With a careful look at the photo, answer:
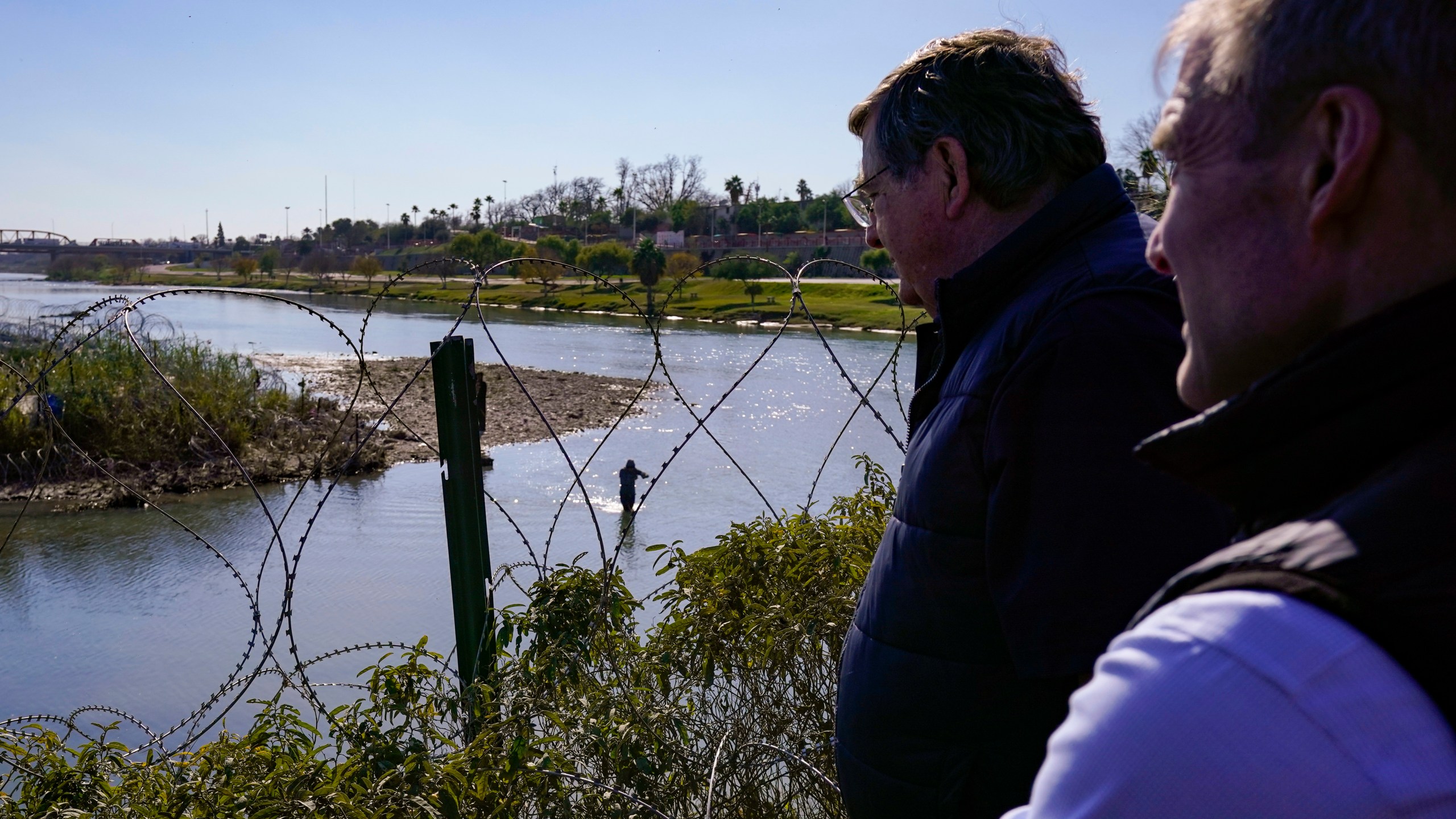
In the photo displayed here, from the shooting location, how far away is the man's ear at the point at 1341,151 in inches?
26.2

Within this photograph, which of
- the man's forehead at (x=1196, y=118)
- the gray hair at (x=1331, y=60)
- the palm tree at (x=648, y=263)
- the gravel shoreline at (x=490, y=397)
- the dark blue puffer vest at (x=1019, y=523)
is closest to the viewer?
the gray hair at (x=1331, y=60)

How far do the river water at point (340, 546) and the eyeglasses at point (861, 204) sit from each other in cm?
120

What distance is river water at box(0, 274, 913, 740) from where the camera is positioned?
652cm

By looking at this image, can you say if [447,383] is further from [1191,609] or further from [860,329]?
[860,329]

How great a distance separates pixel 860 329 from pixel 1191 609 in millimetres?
38569

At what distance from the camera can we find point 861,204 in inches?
94.4

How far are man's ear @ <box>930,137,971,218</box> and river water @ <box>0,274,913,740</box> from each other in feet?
5.06

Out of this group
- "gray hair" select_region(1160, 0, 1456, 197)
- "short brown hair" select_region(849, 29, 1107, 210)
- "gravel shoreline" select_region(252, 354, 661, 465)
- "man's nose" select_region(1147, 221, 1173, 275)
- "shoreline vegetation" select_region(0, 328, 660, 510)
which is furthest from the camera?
"gravel shoreline" select_region(252, 354, 661, 465)

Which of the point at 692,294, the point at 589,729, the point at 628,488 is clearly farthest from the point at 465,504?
the point at 692,294

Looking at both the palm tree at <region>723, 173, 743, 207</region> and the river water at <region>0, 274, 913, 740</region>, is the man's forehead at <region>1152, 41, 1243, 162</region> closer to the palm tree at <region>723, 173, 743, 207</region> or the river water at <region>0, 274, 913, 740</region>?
the river water at <region>0, 274, 913, 740</region>

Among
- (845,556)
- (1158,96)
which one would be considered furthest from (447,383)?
(1158,96)

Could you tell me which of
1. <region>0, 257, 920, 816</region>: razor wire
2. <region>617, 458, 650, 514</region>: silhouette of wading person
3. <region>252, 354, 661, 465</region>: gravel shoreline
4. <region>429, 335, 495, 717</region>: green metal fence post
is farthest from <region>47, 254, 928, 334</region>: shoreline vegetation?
<region>429, 335, 495, 717</region>: green metal fence post

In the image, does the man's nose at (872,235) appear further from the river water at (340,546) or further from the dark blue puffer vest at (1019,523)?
the river water at (340,546)

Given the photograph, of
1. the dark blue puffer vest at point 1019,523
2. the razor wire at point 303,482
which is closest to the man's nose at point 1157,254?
the dark blue puffer vest at point 1019,523
